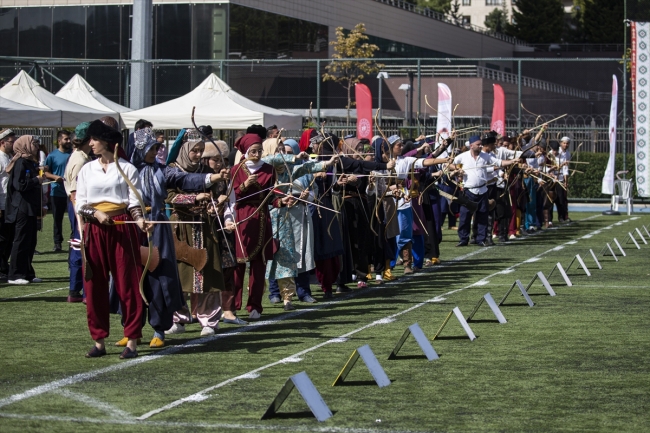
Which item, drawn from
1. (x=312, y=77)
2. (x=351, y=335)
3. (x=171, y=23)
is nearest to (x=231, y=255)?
(x=351, y=335)

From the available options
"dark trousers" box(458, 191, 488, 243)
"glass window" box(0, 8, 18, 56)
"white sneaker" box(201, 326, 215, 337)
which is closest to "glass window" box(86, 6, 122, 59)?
"glass window" box(0, 8, 18, 56)

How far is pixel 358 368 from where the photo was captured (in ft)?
28.5

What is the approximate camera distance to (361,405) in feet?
24.1

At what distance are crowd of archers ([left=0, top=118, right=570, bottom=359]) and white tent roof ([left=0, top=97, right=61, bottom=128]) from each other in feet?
5.96

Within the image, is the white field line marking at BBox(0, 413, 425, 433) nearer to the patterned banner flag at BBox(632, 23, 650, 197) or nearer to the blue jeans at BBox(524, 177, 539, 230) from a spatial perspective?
the patterned banner flag at BBox(632, 23, 650, 197)

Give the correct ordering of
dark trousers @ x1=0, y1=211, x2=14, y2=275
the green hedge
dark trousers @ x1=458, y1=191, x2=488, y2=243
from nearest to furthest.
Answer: dark trousers @ x1=0, y1=211, x2=14, y2=275, dark trousers @ x1=458, y1=191, x2=488, y2=243, the green hedge

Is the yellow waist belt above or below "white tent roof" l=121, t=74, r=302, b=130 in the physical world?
below

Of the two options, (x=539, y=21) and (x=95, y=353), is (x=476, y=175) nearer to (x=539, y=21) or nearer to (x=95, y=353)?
(x=95, y=353)

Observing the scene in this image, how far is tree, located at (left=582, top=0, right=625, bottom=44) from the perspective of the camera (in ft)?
260

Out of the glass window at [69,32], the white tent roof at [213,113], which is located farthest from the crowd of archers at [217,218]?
the glass window at [69,32]

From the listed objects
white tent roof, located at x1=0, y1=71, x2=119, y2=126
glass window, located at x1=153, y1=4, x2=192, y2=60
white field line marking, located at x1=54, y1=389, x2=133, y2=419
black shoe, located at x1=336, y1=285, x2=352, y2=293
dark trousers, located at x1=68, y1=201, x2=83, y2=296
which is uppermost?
glass window, located at x1=153, y1=4, x2=192, y2=60

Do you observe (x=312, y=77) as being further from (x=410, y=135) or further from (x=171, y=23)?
(x=171, y=23)

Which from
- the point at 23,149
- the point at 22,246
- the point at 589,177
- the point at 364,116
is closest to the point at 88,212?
the point at 22,246

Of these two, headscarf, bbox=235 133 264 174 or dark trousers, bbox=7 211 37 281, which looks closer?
headscarf, bbox=235 133 264 174
